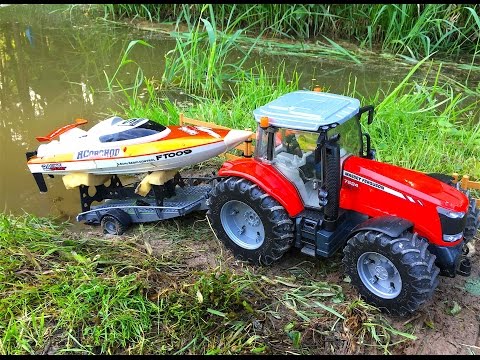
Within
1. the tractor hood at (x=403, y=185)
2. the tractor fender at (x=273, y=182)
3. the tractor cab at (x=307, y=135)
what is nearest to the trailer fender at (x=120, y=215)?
the tractor fender at (x=273, y=182)

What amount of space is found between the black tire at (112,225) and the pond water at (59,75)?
531 mm

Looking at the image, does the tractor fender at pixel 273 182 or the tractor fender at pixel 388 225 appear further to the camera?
the tractor fender at pixel 273 182

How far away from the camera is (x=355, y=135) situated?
10.8 feet

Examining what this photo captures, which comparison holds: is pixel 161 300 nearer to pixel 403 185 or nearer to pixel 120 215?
pixel 120 215

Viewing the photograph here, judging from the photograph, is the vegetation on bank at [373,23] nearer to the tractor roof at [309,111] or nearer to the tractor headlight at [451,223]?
the tractor roof at [309,111]

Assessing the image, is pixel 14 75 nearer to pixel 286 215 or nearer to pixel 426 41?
pixel 286 215

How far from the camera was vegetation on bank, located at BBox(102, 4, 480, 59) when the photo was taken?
7156mm

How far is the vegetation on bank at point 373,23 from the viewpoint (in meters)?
7.16

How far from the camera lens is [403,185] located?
9.37ft

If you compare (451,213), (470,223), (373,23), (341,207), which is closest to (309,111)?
(341,207)

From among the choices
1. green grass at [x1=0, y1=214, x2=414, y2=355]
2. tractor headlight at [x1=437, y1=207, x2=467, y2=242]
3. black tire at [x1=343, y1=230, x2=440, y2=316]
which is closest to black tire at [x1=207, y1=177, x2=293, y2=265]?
green grass at [x1=0, y1=214, x2=414, y2=355]

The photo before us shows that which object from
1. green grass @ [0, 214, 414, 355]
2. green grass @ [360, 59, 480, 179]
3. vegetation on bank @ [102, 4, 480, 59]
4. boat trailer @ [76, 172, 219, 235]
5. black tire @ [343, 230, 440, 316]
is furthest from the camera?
vegetation on bank @ [102, 4, 480, 59]

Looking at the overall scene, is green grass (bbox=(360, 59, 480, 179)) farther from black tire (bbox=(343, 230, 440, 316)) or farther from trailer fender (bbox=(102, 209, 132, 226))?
trailer fender (bbox=(102, 209, 132, 226))
